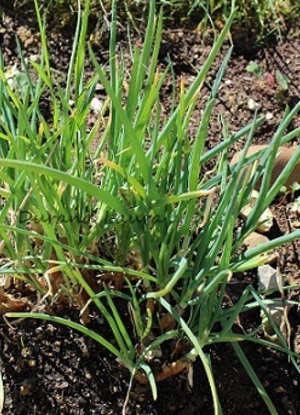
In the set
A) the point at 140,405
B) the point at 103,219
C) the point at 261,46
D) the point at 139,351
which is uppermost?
the point at 261,46

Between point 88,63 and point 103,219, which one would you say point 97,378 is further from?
point 88,63

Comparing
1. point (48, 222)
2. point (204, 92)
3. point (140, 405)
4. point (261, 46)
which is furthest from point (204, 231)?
point (261, 46)

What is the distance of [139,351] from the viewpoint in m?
1.31

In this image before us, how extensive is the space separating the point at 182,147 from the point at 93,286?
1.17 ft

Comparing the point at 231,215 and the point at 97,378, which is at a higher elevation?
the point at 231,215

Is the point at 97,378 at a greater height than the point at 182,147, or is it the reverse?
the point at 182,147

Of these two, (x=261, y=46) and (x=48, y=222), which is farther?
(x=261, y=46)

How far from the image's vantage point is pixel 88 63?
1.89m

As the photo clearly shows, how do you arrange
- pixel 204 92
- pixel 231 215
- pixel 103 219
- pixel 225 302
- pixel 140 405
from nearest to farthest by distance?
pixel 231 215 < pixel 103 219 < pixel 140 405 < pixel 225 302 < pixel 204 92

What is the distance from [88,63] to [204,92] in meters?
0.30

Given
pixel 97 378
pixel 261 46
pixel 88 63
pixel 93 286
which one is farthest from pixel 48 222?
pixel 261 46

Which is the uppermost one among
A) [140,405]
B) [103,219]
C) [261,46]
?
[261,46]

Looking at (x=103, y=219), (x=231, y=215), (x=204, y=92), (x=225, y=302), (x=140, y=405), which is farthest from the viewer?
(x=204, y=92)

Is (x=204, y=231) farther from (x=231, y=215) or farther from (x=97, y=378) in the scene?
(x=97, y=378)
